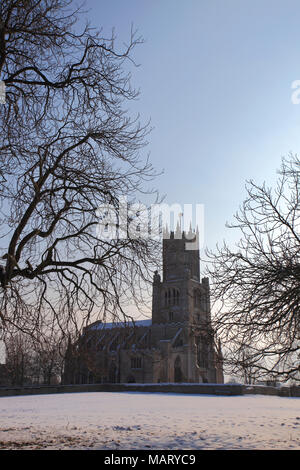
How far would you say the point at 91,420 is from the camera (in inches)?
470

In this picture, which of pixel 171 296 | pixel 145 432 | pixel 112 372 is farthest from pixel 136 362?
pixel 145 432

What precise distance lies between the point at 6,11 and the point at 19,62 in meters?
0.91

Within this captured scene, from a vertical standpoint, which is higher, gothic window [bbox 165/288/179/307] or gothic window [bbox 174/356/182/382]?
gothic window [bbox 165/288/179/307]

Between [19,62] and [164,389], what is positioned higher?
[19,62]

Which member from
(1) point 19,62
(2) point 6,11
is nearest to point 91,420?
(1) point 19,62

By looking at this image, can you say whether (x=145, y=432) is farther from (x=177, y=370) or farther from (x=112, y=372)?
(x=112, y=372)
